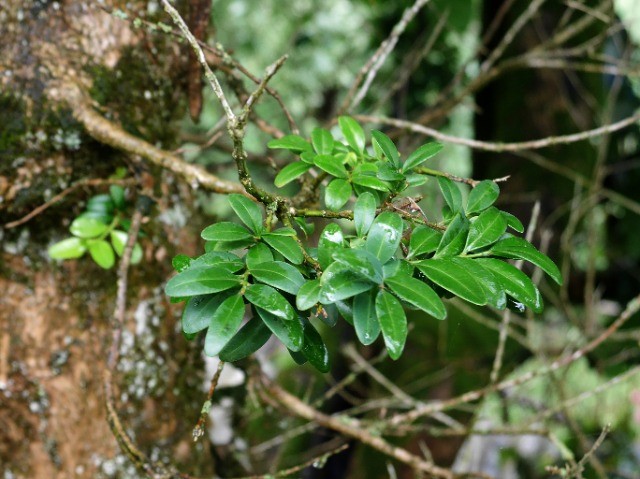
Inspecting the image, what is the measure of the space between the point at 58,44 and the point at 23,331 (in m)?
0.53

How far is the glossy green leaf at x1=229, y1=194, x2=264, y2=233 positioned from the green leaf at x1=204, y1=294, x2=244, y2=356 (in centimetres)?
10

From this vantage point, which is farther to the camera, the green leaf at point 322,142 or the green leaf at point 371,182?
the green leaf at point 322,142

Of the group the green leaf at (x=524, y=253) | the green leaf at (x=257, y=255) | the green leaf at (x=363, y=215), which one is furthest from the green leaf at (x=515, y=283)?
the green leaf at (x=257, y=255)

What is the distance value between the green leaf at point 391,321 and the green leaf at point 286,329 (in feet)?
0.31

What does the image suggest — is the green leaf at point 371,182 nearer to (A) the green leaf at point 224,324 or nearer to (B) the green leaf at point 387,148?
(B) the green leaf at point 387,148

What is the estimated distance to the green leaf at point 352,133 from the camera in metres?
0.91

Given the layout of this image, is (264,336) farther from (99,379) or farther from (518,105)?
(518,105)

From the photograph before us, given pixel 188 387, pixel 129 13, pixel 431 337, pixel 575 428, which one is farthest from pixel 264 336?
pixel 431 337

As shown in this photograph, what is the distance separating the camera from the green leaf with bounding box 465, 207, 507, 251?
27.0 inches

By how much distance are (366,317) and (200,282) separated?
0.17 meters

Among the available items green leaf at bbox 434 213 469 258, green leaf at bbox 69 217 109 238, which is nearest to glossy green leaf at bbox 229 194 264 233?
green leaf at bbox 434 213 469 258

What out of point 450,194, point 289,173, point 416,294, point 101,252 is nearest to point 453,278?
point 416,294

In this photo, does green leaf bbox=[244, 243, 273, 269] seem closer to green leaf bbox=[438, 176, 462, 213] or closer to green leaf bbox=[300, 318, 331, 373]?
green leaf bbox=[300, 318, 331, 373]

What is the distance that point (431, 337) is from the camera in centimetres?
259
